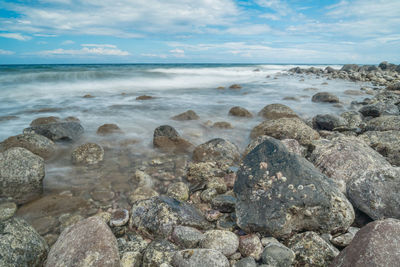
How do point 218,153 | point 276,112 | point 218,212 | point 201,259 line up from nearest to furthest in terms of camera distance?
point 201,259
point 218,212
point 218,153
point 276,112

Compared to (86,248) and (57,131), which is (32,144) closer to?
(57,131)

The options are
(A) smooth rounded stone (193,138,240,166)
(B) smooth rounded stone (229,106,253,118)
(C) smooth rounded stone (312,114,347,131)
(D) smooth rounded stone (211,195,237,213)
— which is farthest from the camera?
(B) smooth rounded stone (229,106,253,118)

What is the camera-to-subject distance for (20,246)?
2172mm

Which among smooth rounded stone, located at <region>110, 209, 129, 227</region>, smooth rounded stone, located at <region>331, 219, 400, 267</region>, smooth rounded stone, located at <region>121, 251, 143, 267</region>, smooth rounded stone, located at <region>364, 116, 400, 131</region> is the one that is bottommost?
smooth rounded stone, located at <region>121, 251, 143, 267</region>

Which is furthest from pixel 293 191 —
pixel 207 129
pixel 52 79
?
pixel 52 79

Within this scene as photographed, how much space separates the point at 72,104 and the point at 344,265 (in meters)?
11.7

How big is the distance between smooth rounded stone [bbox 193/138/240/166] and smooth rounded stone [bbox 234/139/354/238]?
1849 millimetres

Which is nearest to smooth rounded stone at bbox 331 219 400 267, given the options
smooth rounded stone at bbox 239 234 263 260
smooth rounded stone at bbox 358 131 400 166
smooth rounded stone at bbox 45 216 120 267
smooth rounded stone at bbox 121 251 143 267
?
smooth rounded stone at bbox 239 234 263 260

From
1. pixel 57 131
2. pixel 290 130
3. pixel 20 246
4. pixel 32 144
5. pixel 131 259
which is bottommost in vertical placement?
pixel 131 259

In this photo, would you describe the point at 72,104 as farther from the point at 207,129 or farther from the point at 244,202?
the point at 244,202

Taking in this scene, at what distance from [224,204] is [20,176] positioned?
2845 mm

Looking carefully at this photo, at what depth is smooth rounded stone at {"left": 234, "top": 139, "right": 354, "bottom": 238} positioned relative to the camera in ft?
8.11

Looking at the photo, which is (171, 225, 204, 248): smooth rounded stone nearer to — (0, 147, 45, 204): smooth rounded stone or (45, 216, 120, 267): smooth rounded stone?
(45, 216, 120, 267): smooth rounded stone

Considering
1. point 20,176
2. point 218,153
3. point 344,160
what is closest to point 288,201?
point 344,160
